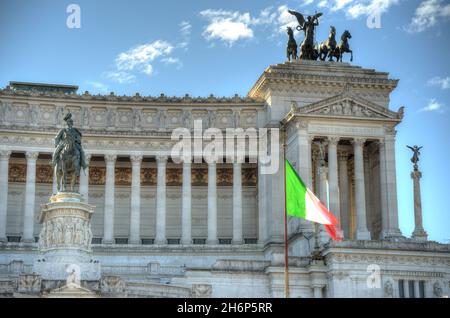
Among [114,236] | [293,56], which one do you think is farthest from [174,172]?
[293,56]

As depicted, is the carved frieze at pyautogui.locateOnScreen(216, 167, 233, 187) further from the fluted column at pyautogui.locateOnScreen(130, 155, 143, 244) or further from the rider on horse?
the rider on horse

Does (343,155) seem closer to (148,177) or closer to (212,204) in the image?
(212,204)

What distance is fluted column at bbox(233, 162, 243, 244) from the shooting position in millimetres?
72812

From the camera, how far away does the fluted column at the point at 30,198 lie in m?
70.6

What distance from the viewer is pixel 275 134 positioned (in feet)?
238

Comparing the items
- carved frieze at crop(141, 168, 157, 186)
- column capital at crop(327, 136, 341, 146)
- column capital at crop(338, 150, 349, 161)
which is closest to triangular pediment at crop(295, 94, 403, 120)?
column capital at crop(327, 136, 341, 146)

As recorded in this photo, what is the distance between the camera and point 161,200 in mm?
73375

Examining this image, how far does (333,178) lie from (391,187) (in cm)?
452

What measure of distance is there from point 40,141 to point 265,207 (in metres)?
18.1

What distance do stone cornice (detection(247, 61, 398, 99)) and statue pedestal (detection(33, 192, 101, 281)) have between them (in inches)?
1088

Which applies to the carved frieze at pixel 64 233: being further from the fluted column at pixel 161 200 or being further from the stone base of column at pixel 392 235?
the stone base of column at pixel 392 235
